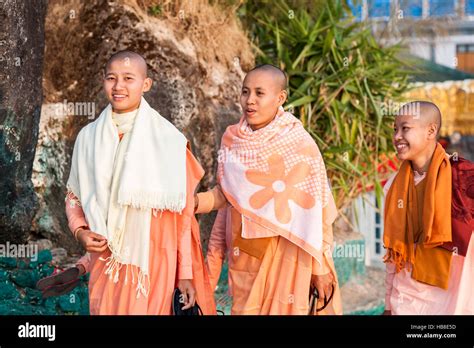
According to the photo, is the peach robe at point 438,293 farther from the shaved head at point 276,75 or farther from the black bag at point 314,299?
the shaved head at point 276,75

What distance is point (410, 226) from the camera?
4.20m

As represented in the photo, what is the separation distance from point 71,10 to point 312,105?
7.68ft

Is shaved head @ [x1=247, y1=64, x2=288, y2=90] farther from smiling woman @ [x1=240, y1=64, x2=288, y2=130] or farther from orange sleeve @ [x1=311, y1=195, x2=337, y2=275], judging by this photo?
orange sleeve @ [x1=311, y1=195, x2=337, y2=275]

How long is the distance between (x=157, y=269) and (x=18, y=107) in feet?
6.34

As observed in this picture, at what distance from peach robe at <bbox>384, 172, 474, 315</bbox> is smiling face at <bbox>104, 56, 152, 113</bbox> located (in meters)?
1.56

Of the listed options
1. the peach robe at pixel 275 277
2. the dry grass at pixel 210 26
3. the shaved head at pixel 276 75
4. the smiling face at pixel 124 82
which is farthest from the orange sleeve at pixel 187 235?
the dry grass at pixel 210 26

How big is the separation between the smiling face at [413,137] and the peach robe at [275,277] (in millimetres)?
573

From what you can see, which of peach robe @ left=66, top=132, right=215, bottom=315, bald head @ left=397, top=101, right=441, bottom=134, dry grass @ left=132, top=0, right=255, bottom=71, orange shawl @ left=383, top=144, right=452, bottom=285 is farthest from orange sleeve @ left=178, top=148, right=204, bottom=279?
dry grass @ left=132, top=0, right=255, bottom=71

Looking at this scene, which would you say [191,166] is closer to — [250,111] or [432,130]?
[250,111]

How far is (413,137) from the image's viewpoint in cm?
417

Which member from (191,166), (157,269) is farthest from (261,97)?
(157,269)

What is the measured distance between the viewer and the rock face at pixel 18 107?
5.30 meters

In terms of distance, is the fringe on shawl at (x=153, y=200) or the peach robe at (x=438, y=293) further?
the peach robe at (x=438, y=293)
